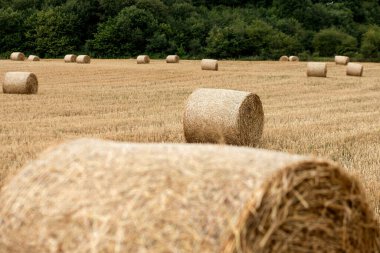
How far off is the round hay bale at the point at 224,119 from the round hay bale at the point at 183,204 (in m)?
5.89

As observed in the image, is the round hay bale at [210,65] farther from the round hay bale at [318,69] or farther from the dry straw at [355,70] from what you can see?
the dry straw at [355,70]

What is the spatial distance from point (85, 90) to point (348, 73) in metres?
13.2

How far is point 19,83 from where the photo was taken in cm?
1742

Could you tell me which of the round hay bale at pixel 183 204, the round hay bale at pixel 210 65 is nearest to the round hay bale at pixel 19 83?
the round hay bale at pixel 210 65

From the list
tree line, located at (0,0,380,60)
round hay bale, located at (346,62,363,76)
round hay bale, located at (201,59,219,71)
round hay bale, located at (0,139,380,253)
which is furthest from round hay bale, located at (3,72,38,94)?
tree line, located at (0,0,380,60)

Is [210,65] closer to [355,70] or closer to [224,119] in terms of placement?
[355,70]

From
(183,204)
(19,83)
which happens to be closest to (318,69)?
Result: (19,83)

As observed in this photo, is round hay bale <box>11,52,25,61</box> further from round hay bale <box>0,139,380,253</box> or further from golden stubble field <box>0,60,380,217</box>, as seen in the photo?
round hay bale <box>0,139,380,253</box>

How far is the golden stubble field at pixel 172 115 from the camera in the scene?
9272 mm

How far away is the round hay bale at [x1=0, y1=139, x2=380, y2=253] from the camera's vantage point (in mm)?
3146

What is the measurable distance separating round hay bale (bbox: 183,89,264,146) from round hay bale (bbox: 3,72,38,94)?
848 centimetres

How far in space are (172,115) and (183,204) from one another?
10.2 meters

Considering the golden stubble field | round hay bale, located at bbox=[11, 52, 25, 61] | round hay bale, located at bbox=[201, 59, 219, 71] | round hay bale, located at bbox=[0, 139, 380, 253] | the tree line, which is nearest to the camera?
round hay bale, located at bbox=[0, 139, 380, 253]

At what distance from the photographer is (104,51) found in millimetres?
52438
